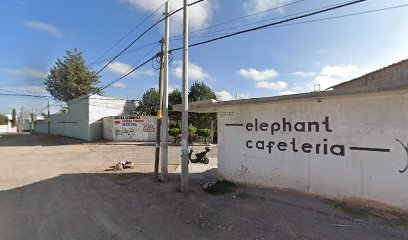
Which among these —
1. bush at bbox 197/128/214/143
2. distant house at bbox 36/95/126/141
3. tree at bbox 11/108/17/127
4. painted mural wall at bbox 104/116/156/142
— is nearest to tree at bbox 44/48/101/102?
distant house at bbox 36/95/126/141

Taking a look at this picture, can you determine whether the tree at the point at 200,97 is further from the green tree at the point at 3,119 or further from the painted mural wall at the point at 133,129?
the green tree at the point at 3,119

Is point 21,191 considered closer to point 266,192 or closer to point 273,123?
point 266,192

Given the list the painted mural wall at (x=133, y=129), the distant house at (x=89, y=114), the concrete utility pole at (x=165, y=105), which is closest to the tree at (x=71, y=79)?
the distant house at (x=89, y=114)

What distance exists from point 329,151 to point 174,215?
419 cm

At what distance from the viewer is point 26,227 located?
5301 mm

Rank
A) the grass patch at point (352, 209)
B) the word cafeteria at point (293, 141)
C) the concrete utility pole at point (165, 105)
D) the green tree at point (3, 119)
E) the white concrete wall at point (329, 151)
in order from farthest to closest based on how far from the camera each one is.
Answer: the green tree at point (3, 119), the concrete utility pole at point (165, 105), the word cafeteria at point (293, 141), the white concrete wall at point (329, 151), the grass patch at point (352, 209)

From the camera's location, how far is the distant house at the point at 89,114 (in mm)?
27391

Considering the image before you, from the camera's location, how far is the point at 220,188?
304 inches

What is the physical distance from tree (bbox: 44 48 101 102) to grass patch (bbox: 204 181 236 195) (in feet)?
110

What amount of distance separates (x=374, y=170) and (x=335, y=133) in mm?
1168

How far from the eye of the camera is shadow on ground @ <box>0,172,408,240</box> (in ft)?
15.9

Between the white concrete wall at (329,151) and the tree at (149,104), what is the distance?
23.7 metres

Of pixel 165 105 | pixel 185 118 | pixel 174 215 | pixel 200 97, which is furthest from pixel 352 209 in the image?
pixel 200 97

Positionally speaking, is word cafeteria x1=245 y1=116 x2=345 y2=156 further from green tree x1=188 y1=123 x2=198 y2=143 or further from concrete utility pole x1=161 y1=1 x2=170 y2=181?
green tree x1=188 y1=123 x2=198 y2=143
